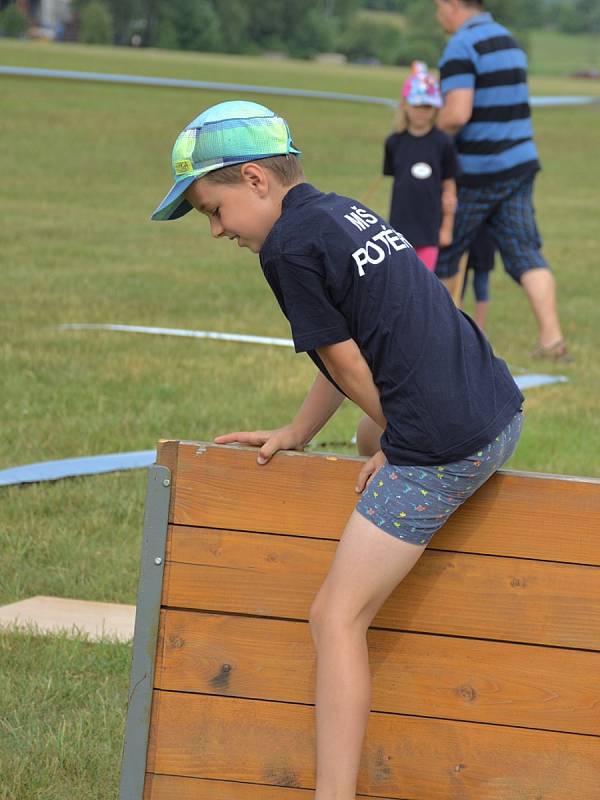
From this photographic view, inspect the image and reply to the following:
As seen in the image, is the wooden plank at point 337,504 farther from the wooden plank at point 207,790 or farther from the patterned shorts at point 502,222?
the patterned shorts at point 502,222

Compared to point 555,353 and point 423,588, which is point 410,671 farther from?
point 555,353

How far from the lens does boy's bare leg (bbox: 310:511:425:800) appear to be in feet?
8.77

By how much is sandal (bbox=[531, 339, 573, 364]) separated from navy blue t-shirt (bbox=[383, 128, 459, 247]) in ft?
3.19

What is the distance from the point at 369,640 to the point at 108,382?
449cm

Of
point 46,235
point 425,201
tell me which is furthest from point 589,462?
point 46,235

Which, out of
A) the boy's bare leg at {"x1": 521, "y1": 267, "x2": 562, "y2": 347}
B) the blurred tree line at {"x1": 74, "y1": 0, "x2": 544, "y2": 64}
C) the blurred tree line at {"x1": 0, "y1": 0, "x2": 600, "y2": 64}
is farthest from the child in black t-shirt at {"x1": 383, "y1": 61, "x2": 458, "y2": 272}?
the blurred tree line at {"x1": 74, "y1": 0, "x2": 544, "y2": 64}

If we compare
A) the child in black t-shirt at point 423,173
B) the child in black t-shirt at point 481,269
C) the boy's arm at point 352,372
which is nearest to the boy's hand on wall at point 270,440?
the boy's arm at point 352,372

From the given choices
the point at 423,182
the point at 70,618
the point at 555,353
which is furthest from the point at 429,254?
the point at 70,618

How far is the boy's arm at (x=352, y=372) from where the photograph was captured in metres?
2.68

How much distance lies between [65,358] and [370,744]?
5.11 meters

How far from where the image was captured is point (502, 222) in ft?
27.2

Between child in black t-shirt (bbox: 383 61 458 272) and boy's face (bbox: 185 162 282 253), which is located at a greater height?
boy's face (bbox: 185 162 282 253)

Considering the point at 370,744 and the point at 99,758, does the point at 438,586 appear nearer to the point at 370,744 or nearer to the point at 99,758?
the point at 370,744

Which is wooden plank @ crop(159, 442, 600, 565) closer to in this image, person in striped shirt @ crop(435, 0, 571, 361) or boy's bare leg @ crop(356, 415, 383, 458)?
boy's bare leg @ crop(356, 415, 383, 458)
